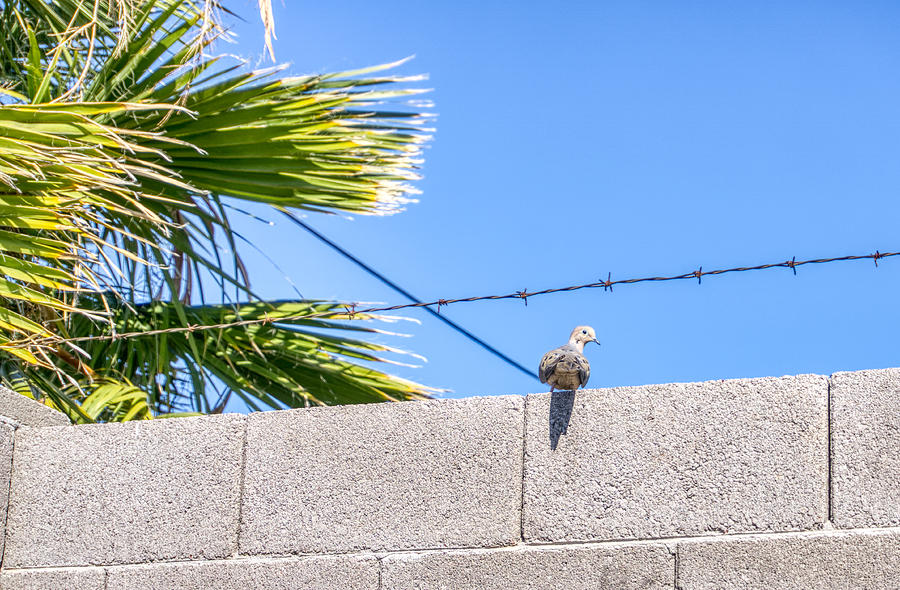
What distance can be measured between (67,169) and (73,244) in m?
0.27

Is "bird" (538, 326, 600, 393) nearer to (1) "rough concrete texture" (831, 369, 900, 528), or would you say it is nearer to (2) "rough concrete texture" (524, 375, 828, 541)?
(2) "rough concrete texture" (524, 375, 828, 541)

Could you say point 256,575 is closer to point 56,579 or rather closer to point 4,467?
point 56,579

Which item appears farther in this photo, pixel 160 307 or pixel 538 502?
pixel 160 307

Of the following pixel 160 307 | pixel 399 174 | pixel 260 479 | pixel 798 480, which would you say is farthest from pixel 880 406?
pixel 160 307

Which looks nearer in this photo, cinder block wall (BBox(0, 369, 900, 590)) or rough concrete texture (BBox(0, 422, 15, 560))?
cinder block wall (BBox(0, 369, 900, 590))

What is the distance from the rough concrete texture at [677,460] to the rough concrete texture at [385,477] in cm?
11

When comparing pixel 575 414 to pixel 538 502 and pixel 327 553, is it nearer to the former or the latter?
pixel 538 502

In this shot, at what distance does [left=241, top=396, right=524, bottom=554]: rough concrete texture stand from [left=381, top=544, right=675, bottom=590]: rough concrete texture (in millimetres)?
54

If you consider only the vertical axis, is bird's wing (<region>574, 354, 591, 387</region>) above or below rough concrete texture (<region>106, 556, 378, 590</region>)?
above

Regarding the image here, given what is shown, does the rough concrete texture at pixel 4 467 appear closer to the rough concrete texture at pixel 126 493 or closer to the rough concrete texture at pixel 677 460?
the rough concrete texture at pixel 126 493

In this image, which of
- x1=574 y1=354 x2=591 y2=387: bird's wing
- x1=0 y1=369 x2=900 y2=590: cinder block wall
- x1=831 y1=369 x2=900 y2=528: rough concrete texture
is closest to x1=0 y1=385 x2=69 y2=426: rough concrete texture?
x1=0 y1=369 x2=900 y2=590: cinder block wall

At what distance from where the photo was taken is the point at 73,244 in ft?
14.2

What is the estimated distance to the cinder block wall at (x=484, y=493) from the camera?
3143 mm

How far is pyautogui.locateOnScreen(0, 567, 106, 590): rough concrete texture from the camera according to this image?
12.6 feet
